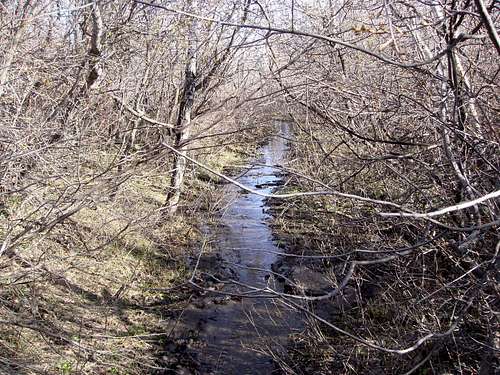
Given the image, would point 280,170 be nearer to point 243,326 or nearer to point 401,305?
point 401,305

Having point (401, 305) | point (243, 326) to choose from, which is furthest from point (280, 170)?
point (243, 326)

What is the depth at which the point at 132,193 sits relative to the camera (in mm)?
8719

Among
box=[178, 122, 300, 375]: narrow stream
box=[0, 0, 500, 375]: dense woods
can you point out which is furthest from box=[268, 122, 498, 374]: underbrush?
box=[178, 122, 300, 375]: narrow stream

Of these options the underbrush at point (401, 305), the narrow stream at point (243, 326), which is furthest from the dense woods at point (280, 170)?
the narrow stream at point (243, 326)

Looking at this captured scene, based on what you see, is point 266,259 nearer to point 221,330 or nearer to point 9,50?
point 221,330

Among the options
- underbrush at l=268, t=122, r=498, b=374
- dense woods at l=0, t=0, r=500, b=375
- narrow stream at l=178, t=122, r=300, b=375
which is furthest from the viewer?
narrow stream at l=178, t=122, r=300, b=375

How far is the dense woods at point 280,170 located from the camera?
124 inches

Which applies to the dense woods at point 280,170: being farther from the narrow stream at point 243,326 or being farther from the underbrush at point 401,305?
the narrow stream at point 243,326

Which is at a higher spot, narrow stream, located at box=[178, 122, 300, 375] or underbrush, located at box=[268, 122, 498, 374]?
underbrush, located at box=[268, 122, 498, 374]

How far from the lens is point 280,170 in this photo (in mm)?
2863

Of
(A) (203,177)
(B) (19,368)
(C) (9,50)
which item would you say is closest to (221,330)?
(B) (19,368)

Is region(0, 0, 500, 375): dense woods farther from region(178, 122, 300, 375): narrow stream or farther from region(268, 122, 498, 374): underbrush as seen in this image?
region(178, 122, 300, 375): narrow stream

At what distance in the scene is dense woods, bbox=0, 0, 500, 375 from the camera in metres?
3.16

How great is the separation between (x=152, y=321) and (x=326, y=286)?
281 cm
